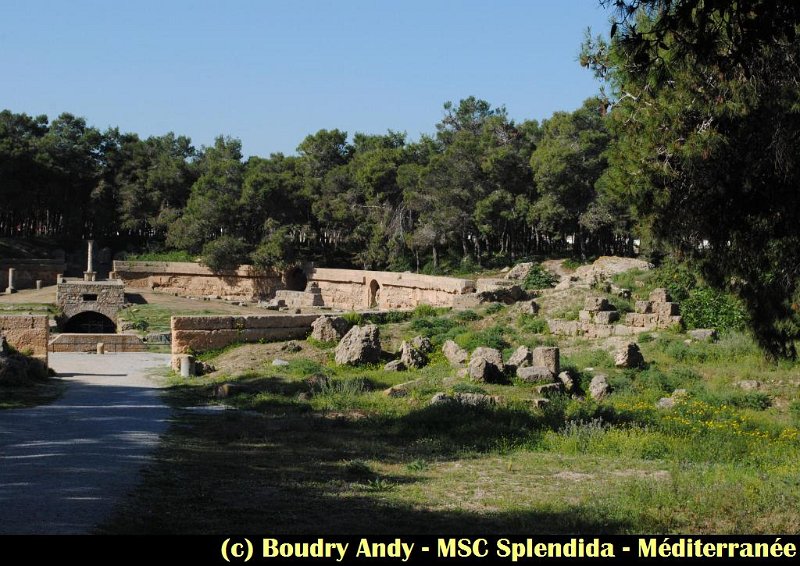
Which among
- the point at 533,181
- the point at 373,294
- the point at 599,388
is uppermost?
the point at 533,181

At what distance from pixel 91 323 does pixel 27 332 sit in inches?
868

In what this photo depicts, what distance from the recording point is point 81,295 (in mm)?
43094

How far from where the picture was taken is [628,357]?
20.2 m

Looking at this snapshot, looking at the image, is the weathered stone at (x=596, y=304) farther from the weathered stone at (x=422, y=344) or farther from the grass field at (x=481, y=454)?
the weathered stone at (x=422, y=344)

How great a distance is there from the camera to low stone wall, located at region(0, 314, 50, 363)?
72.2 feet

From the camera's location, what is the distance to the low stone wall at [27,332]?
72.2 ft

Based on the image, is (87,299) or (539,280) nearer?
(539,280)

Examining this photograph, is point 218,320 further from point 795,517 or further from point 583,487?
point 795,517

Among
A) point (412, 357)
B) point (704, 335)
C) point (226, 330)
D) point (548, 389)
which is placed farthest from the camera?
point (226, 330)

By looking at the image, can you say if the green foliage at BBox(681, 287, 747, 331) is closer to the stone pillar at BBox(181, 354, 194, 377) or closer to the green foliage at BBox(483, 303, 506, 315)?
the green foliage at BBox(483, 303, 506, 315)

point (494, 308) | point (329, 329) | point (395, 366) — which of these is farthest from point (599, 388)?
point (494, 308)

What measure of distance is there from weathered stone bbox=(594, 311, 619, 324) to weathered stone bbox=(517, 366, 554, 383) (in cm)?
701

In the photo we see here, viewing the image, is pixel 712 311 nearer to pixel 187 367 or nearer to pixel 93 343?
pixel 187 367

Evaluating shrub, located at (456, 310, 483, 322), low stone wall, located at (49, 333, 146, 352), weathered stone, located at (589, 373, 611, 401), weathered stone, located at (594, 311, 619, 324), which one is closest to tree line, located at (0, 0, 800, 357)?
weathered stone, located at (589, 373, 611, 401)
